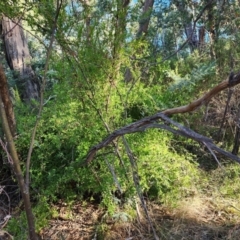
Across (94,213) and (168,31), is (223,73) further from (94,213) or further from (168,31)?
(168,31)

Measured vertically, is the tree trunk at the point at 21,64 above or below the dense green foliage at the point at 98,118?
above

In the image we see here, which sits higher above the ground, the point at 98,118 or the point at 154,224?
the point at 98,118

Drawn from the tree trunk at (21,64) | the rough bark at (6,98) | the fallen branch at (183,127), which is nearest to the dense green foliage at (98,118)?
the rough bark at (6,98)

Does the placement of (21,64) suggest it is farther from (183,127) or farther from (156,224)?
(183,127)

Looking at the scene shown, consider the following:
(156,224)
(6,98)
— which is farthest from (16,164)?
(156,224)

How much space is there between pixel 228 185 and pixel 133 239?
3.79 feet

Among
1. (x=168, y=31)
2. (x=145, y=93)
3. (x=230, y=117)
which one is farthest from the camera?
(x=168, y=31)

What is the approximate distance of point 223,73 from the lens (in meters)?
3.91

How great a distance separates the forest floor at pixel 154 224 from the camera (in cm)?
223

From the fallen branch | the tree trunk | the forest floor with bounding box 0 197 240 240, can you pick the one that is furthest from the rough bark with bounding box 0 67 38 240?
the tree trunk

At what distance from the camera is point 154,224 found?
234 centimetres

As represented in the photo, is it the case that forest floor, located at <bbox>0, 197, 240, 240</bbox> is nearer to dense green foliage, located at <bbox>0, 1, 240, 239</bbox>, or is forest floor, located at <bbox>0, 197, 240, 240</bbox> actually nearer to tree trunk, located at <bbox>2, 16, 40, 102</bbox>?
dense green foliage, located at <bbox>0, 1, 240, 239</bbox>

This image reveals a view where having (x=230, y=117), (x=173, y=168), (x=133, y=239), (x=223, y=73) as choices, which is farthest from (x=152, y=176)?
(x=223, y=73)

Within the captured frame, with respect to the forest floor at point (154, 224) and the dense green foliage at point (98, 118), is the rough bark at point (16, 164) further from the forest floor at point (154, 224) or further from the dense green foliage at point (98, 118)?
the forest floor at point (154, 224)
